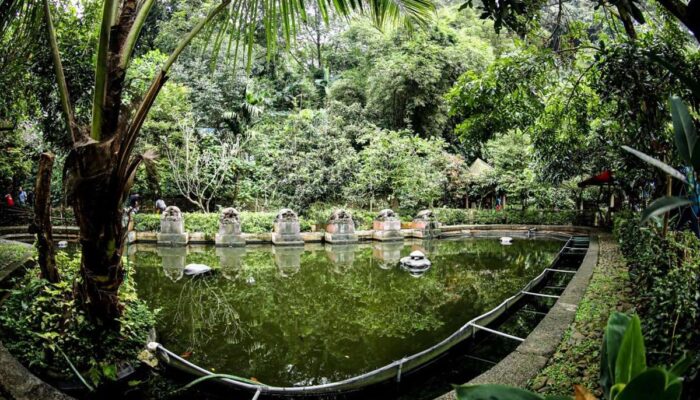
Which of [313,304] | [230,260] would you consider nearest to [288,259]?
[230,260]

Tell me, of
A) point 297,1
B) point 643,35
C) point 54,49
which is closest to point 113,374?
point 54,49

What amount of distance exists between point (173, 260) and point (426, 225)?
9.38 metres

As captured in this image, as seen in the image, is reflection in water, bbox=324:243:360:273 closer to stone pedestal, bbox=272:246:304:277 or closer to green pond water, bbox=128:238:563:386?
green pond water, bbox=128:238:563:386

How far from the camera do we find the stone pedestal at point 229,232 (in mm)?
12805

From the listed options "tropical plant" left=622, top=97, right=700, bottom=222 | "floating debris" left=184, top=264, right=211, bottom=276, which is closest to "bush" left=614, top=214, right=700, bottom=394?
"tropical plant" left=622, top=97, right=700, bottom=222

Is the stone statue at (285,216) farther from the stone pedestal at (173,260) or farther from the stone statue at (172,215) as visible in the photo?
the stone statue at (172,215)

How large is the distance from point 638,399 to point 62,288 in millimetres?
4193

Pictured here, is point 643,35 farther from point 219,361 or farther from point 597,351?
point 219,361

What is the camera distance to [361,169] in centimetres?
1608

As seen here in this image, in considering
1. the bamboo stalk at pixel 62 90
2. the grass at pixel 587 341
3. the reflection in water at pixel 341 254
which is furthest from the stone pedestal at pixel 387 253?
the bamboo stalk at pixel 62 90

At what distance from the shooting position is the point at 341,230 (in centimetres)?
1348

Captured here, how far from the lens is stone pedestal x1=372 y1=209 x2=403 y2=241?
14.1 metres

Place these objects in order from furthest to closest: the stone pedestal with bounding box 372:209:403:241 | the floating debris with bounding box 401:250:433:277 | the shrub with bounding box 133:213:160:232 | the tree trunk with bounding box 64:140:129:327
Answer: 1. the stone pedestal with bounding box 372:209:403:241
2. the shrub with bounding box 133:213:160:232
3. the floating debris with bounding box 401:250:433:277
4. the tree trunk with bounding box 64:140:129:327

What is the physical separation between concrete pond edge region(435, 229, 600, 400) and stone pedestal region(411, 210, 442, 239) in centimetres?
992
